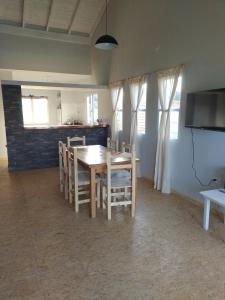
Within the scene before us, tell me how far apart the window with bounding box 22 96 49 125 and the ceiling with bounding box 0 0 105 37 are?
3.45 m

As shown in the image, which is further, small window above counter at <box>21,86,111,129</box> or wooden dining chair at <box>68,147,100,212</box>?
small window above counter at <box>21,86,111,129</box>

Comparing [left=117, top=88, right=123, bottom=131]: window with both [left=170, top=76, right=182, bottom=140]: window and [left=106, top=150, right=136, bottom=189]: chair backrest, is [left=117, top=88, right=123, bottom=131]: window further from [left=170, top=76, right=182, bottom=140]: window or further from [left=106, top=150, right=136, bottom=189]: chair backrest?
[left=106, top=150, right=136, bottom=189]: chair backrest

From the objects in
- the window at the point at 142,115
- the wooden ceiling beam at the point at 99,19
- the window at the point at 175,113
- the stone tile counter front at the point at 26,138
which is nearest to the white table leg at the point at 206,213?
the window at the point at 175,113

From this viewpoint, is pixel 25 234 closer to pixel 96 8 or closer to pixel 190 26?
pixel 190 26

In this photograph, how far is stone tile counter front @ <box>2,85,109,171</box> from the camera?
Answer: 210 inches

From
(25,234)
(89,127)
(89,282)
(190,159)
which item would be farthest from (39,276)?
(89,127)

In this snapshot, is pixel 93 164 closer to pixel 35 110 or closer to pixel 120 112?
pixel 120 112

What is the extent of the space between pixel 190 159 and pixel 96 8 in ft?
16.3

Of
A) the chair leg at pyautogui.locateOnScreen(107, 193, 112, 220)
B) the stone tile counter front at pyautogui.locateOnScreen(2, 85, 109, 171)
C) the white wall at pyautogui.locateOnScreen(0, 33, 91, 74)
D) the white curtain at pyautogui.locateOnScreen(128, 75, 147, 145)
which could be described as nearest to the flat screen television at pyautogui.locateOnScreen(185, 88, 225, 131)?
the white curtain at pyautogui.locateOnScreen(128, 75, 147, 145)

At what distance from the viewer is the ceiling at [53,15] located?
220 inches

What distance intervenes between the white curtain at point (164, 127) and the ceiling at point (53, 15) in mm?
3421

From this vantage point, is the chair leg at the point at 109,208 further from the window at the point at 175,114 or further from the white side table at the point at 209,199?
the window at the point at 175,114

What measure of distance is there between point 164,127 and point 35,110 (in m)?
6.97

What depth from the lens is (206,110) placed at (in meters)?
3.15
